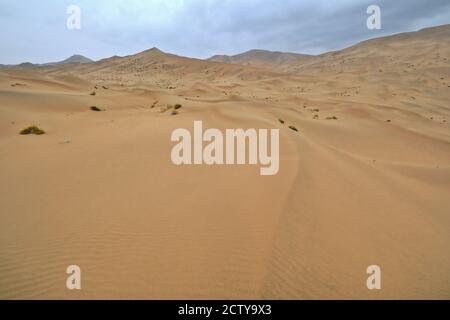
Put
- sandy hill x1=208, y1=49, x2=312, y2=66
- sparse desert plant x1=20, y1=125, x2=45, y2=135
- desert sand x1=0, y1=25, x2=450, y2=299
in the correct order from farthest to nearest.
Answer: sandy hill x1=208, y1=49, x2=312, y2=66
sparse desert plant x1=20, y1=125, x2=45, y2=135
desert sand x1=0, y1=25, x2=450, y2=299

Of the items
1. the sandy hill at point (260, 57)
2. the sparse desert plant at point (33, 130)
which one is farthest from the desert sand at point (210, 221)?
the sandy hill at point (260, 57)

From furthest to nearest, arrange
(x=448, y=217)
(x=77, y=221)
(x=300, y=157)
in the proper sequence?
1. (x=300, y=157)
2. (x=448, y=217)
3. (x=77, y=221)

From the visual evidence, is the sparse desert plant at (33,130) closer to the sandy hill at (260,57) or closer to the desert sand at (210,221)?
the desert sand at (210,221)

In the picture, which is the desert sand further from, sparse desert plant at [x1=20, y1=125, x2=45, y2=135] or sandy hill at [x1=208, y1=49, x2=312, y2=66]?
sandy hill at [x1=208, y1=49, x2=312, y2=66]

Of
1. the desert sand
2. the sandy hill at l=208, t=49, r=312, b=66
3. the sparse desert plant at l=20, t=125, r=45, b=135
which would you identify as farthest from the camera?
the sandy hill at l=208, t=49, r=312, b=66

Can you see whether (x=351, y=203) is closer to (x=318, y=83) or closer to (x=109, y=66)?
(x=318, y=83)

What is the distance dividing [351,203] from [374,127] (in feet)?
26.5

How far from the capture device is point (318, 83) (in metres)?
29.6

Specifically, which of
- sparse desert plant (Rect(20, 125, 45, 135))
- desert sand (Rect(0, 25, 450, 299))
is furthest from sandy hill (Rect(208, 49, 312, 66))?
desert sand (Rect(0, 25, 450, 299))

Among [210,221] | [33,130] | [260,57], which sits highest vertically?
[260,57]

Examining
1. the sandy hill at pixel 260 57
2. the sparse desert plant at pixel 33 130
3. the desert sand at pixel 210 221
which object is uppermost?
the sandy hill at pixel 260 57

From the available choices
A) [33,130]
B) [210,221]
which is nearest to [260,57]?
[33,130]

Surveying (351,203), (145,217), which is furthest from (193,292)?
(351,203)

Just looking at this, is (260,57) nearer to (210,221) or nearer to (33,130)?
(33,130)
